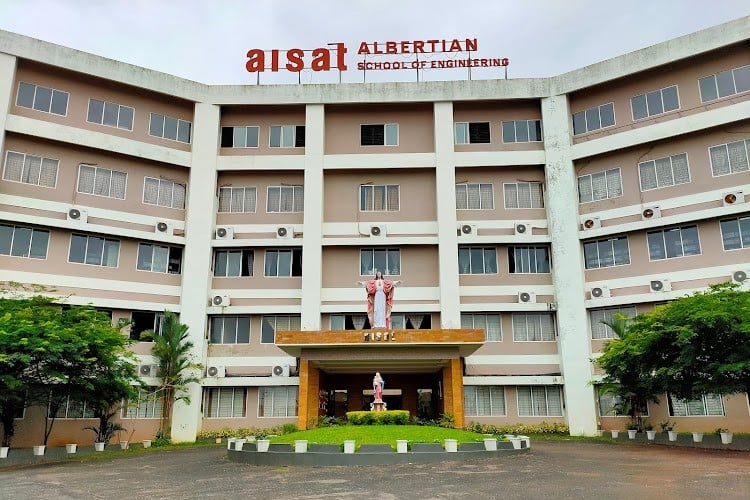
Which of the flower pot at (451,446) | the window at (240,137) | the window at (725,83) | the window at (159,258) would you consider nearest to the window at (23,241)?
the window at (159,258)

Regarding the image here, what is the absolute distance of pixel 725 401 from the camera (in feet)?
78.4

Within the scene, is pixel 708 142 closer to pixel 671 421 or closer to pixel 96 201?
pixel 671 421

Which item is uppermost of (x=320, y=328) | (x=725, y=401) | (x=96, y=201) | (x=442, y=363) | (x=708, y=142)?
(x=708, y=142)

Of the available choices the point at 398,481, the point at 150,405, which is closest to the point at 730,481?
the point at 398,481

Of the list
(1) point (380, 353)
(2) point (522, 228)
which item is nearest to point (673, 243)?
(2) point (522, 228)

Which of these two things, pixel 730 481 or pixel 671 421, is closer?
pixel 730 481

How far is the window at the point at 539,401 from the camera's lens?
27031 millimetres

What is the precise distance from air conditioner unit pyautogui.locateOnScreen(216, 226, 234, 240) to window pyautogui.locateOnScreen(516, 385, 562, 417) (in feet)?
48.7

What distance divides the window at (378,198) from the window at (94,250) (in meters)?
11.2

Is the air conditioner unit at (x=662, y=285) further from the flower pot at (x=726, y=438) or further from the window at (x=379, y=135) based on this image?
the window at (x=379, y=135)

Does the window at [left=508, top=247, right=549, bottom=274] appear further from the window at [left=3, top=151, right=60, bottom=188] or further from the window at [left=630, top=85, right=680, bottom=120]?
the window at [left=3, top=151, right=60, bottom=188]

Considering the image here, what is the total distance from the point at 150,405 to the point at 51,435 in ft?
12.4

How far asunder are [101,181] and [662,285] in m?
24.4

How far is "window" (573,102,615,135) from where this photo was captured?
2844 cm
